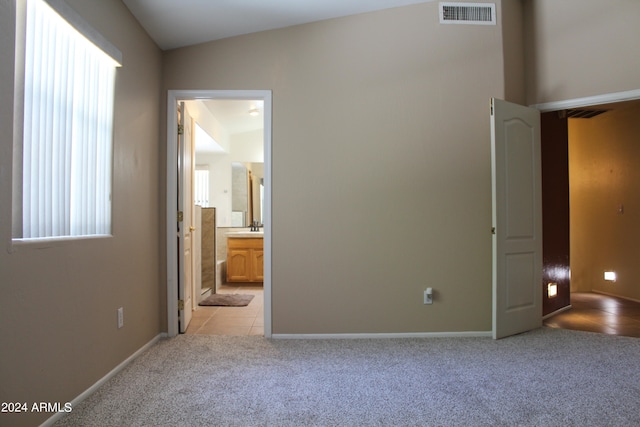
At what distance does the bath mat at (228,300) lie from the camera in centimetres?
452

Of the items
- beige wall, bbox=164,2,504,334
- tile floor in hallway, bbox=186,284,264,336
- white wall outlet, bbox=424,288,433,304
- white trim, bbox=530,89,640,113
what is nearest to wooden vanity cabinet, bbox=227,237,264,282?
tile floor in hallway, bbox=186,284,264,336

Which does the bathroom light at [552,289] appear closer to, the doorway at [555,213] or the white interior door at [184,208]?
the doorway at [555,213]

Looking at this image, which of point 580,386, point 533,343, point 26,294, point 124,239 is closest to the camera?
point 26,294

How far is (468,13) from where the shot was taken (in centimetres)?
328

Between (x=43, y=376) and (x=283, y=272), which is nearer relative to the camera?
(x=43, y=376)

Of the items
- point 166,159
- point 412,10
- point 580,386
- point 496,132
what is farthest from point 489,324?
point 166,159

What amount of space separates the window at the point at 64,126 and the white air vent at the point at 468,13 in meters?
2.62

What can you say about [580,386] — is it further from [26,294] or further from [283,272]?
[26,294]

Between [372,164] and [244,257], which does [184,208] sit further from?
[244,257]

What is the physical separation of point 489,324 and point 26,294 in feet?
10.4

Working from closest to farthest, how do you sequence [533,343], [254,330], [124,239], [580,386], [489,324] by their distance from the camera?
[580,386], [124,239], [533,343], [489,324], [254,330]

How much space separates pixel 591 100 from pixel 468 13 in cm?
127

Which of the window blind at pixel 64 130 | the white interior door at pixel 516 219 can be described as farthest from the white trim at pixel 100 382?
the white interior door at pixel 516 219

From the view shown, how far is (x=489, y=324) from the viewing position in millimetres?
3211
